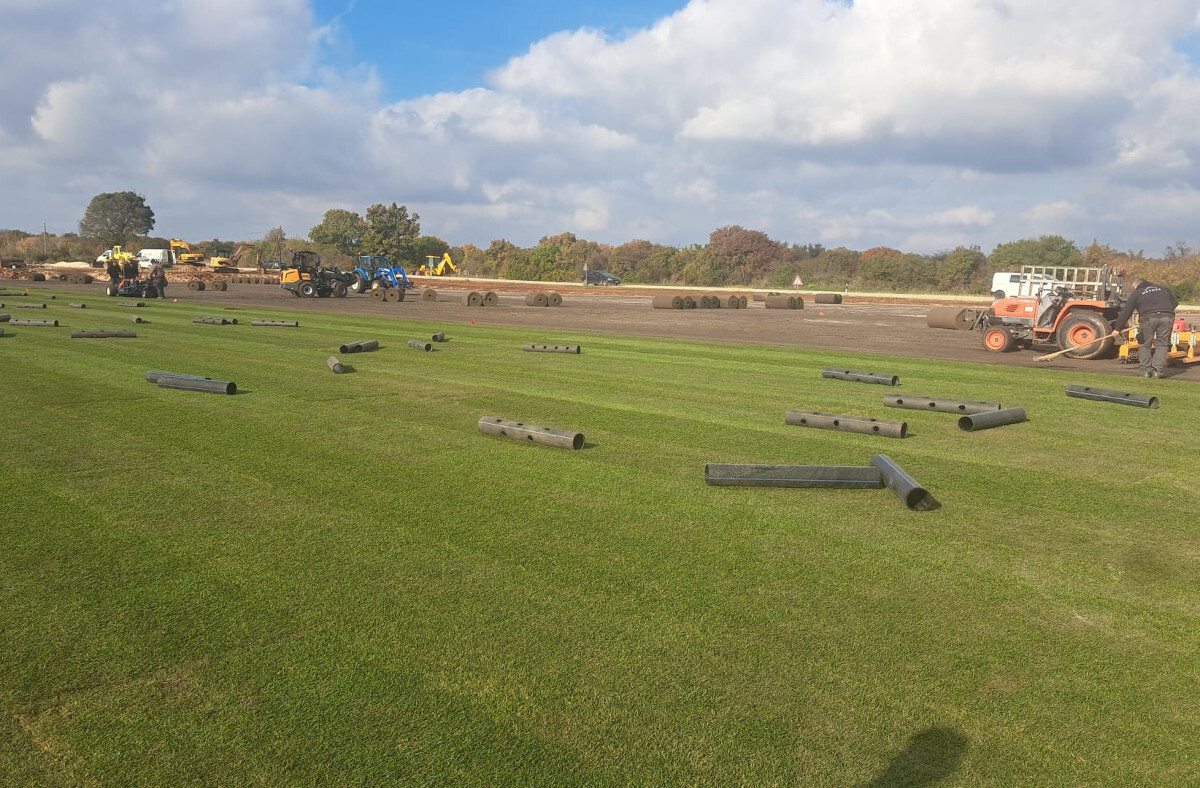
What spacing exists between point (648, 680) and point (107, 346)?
16.4 meters

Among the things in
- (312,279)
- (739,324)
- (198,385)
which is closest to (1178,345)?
(739,324)

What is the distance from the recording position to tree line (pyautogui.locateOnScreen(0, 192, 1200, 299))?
252 feet

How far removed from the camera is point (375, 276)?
42.5 meters

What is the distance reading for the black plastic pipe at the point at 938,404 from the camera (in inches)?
404

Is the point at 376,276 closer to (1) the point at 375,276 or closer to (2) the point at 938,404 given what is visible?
(1) the point at 375,276

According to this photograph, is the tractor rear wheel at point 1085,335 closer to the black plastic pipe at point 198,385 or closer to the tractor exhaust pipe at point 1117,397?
the tractor exhaust pipe at point 1117,397

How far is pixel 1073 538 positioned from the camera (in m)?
5.81

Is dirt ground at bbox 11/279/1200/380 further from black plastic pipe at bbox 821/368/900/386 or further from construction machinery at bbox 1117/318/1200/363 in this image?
black plastic pipe at bbox 821/368/900/386

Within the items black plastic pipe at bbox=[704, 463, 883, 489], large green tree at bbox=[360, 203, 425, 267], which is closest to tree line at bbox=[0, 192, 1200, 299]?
large green tree at bbox=[360, 203, 425, 267]

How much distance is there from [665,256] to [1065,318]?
265 feet

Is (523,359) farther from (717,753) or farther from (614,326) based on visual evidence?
(717,753)

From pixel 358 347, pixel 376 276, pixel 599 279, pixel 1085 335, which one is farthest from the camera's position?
pixel 599 279

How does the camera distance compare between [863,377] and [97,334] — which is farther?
[97,334]

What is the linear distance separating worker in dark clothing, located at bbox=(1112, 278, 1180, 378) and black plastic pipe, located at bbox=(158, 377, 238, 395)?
1591 centimetres
